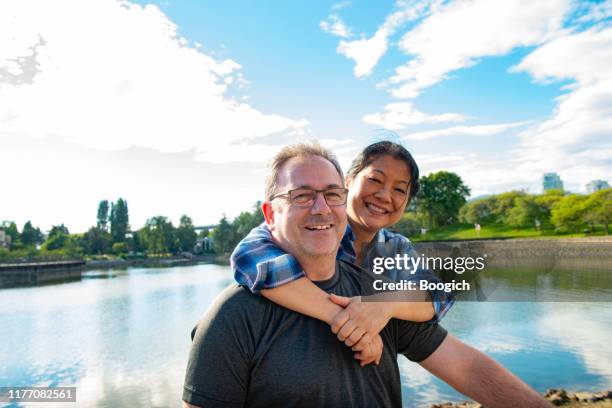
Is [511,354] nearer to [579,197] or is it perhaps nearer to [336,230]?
[336,230]

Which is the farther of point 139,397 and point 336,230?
point 139,397

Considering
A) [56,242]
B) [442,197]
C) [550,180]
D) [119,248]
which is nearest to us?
[442,197]

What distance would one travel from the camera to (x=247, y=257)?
1723mm

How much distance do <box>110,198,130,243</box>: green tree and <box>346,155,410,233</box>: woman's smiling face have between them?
91.3 metres

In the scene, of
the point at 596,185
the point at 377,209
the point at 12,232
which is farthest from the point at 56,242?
the point at 596,185

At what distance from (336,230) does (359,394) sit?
647 millimetres

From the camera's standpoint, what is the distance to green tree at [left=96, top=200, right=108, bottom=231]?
8978 cm

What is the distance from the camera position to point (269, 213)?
1919 millimetres

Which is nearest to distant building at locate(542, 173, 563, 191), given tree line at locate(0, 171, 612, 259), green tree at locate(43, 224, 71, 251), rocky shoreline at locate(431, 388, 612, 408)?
tree line at locate(0, 171, 612, 259)

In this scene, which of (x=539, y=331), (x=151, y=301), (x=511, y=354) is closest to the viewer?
(x=511, y=354)

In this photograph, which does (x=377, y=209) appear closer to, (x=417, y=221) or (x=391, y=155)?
(x=391, y=155)

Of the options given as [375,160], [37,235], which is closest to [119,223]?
[37,235]

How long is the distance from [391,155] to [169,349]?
13927mm

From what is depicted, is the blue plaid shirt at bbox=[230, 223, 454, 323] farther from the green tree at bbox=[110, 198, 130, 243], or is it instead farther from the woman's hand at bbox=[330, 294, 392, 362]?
the green tree at bbox=[110, 198, 130, 243]
